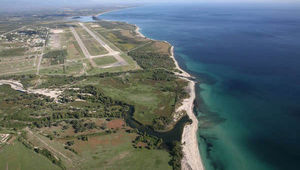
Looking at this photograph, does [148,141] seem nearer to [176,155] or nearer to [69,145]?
[176,155]

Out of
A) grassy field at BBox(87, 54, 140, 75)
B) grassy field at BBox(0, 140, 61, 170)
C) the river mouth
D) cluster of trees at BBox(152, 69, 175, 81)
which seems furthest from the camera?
grassy field at BBox(87, 54, 140, 75)

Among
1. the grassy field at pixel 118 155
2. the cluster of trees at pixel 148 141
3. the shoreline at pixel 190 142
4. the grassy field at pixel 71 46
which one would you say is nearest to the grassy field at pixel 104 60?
the grassy field at pixel 71 46

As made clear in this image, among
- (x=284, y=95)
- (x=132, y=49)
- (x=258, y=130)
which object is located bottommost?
(x=258, y=130)

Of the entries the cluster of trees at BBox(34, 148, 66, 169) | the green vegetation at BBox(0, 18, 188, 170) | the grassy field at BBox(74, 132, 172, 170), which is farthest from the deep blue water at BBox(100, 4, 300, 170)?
the cluster of trees at BBox(34, 148, 66, 169)

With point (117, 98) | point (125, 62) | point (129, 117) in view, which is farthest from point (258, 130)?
point (125, 62)

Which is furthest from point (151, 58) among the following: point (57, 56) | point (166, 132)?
point (166, 132)

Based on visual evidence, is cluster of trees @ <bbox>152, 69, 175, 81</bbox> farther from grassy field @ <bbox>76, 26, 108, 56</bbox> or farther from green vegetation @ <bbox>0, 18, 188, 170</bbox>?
grassy field @ <bbox>76, 26, 108, 56</bbox>

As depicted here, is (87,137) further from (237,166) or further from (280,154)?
(280,154)
